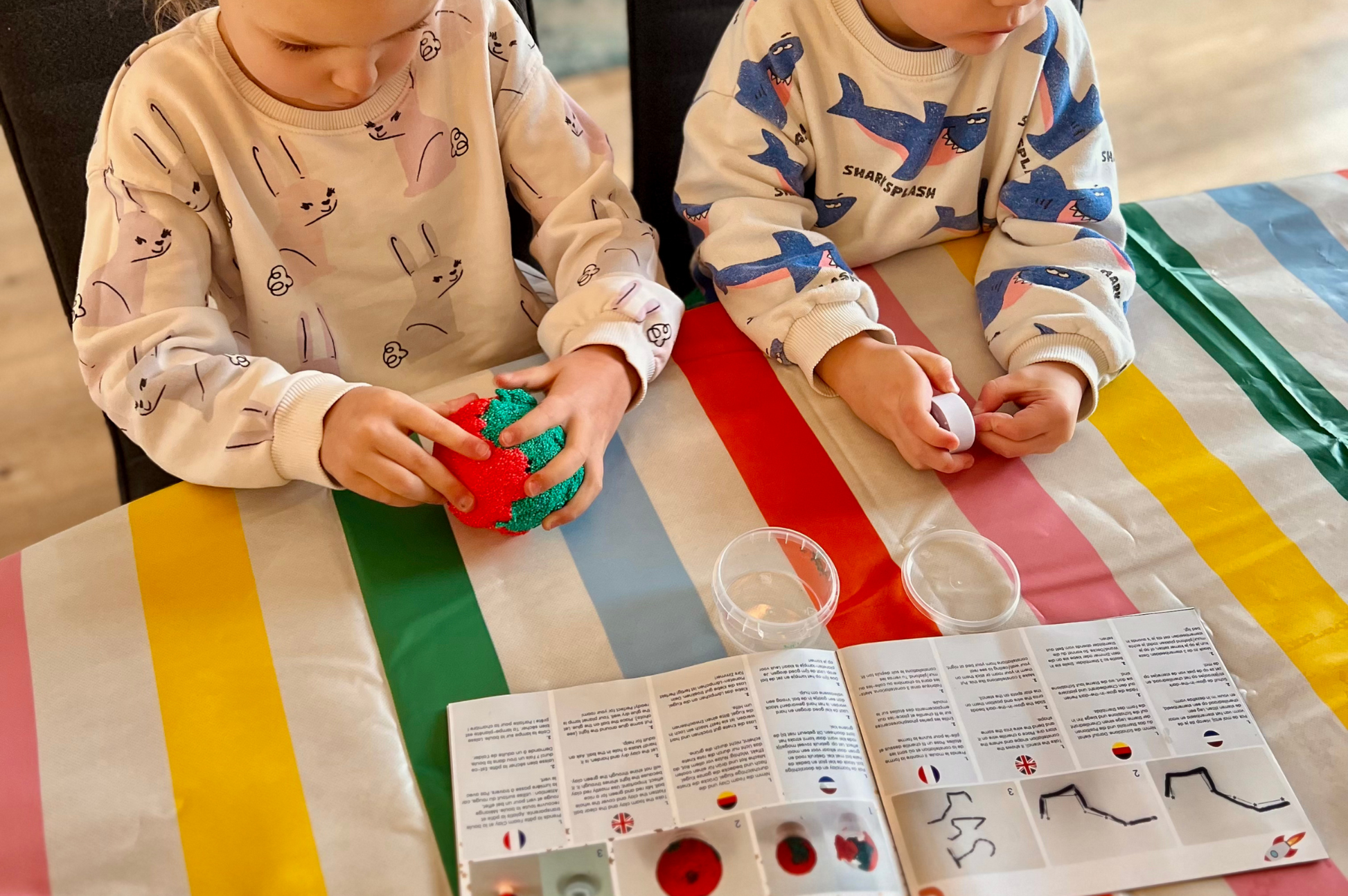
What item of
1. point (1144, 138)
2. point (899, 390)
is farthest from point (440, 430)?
point (1144, 138)

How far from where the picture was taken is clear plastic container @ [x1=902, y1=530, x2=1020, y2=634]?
0.69 metres

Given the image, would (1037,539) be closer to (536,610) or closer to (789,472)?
(789,472)

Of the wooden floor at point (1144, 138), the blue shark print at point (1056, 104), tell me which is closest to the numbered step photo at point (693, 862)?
the blue shark print at point (1056, 104)

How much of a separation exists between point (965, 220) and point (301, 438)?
2.06ft

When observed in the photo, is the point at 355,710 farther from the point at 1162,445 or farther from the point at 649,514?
the point at 1162,445

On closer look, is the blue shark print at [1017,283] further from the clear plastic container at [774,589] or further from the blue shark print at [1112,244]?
the clear plastic container at [774,589]

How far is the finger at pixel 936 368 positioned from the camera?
814 mm

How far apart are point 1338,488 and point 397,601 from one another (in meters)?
0.69

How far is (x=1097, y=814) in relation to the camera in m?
0.59

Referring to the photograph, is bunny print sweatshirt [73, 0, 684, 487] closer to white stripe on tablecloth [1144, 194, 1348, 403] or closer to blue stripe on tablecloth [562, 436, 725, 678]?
blue stripe on tablecloth [562, 436, 725, 678]

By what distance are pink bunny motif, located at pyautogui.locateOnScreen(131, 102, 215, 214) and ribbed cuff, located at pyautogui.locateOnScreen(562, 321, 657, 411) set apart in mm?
303

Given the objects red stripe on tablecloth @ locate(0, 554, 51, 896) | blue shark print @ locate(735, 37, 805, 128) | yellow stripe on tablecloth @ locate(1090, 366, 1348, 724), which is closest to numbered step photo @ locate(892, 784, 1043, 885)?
yellow stripe on tablecloth @ locate(1090, 366, 1348, 724)

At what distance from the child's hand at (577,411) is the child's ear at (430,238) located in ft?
0.59

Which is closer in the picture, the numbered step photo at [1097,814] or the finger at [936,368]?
the numbered step photo at [1097,814]
